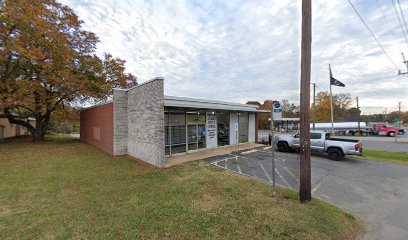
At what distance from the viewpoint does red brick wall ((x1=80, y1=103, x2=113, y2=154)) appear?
1252cm

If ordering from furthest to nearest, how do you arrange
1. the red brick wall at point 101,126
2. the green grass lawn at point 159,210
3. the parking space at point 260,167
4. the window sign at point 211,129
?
the window sign at point 211,129, the red brick wall at point 101,126, the parking space at point 260,167, the green grass lawn at point 159,210

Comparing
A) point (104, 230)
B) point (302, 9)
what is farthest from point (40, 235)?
point (302, 9)

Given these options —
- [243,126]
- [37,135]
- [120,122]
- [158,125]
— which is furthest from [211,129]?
[37,135]

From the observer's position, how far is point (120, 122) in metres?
11.7

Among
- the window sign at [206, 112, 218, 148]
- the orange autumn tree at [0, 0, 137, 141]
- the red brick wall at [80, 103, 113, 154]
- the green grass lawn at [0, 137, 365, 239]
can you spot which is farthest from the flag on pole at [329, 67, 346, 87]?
A: the orange autumn tree at [0, 0, 137, 141]

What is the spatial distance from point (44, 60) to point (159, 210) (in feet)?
59.6

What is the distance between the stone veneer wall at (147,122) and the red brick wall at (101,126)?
1672mm

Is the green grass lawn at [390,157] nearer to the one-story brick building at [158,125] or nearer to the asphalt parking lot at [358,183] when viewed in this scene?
the asphalt parking lot at [358,183]

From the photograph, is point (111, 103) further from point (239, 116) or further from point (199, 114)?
point (239, 116)

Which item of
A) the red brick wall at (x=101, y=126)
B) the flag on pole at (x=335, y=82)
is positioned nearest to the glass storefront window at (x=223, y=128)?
the red brick wall at (x=101, y=126)

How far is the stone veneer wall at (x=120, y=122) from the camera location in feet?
38.1

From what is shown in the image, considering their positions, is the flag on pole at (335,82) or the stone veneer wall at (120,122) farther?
the flag on pole at (335,82)

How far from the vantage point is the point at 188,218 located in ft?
13.6

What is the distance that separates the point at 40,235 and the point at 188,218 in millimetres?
2940
